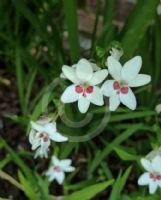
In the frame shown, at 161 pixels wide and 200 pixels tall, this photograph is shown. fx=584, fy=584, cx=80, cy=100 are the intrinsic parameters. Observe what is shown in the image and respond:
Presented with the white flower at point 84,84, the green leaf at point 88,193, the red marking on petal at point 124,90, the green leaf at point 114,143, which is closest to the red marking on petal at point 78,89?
the white flower at point 84,84

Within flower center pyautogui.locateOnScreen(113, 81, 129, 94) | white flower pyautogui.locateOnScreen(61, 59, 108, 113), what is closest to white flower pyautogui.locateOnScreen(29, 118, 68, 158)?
white flower pyautogui.locateOnScreen(61, 59, 108, 113)

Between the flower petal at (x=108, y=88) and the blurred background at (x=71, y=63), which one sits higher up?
the flower petal at (x=108, y=88)

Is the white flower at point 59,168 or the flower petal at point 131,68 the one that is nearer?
the flower petal at point 131,68

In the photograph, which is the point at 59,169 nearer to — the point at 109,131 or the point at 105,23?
the point at 109,131

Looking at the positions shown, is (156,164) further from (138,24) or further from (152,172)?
(138,24)

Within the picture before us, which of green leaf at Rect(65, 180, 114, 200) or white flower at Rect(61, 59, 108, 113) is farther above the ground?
white flower at Rect(61, 59, 108, 113)

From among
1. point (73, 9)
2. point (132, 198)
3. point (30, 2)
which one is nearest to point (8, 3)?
point (30, 2)

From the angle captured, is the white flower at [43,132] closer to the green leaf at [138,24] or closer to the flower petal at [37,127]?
the flower petal at [37,127]

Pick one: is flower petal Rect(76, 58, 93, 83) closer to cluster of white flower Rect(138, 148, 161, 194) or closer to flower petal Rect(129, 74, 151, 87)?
flower petal Rect(129, 74, 151, 87)
